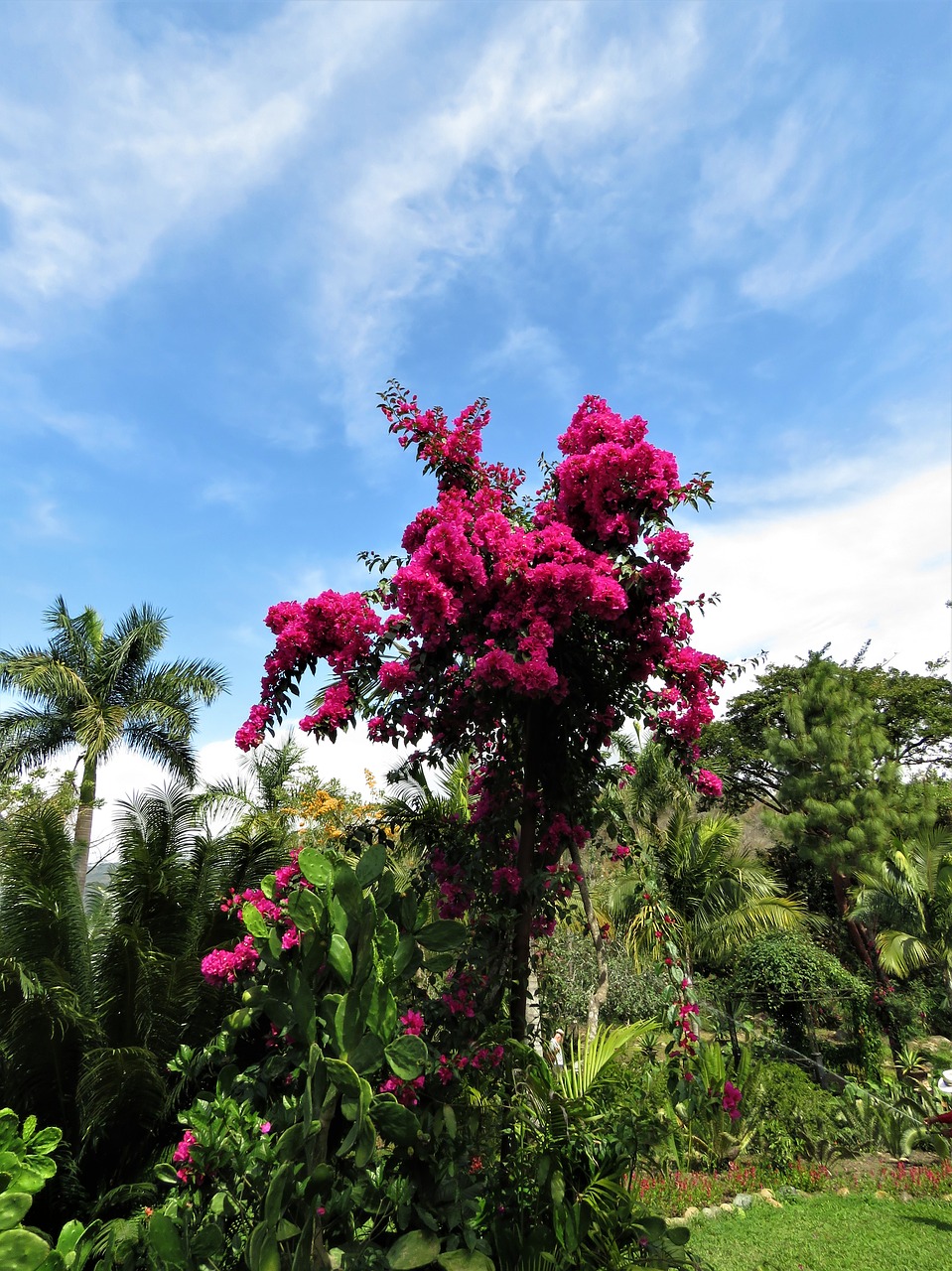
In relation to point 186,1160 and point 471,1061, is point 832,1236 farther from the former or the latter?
point 186,1160

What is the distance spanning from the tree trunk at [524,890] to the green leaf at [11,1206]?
1.86 m

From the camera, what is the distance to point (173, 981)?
424 centimetres

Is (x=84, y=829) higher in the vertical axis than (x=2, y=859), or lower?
higher

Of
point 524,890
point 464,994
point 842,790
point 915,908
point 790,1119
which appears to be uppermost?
point 842,790

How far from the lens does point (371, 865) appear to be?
2.60m

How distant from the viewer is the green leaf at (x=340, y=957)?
88.8 inches

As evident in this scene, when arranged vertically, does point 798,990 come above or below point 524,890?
below

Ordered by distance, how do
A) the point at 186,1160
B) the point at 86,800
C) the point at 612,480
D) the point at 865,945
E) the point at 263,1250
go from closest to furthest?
the point at 263,1250
the point at 186,1160
the point at 612,480
the point at 86,800
the point at 865,945

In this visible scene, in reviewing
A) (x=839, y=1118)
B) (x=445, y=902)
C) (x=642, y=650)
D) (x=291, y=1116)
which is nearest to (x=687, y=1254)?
(x=445, y=902)

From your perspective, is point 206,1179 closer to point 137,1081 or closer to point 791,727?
point 137,1081

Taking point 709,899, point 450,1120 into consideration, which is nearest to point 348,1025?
point 450,1120

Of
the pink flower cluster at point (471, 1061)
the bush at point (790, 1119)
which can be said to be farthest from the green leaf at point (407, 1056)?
the bush at point (790, 1119)

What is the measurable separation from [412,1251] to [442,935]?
38.7 inches

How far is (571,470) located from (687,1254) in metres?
3.60
